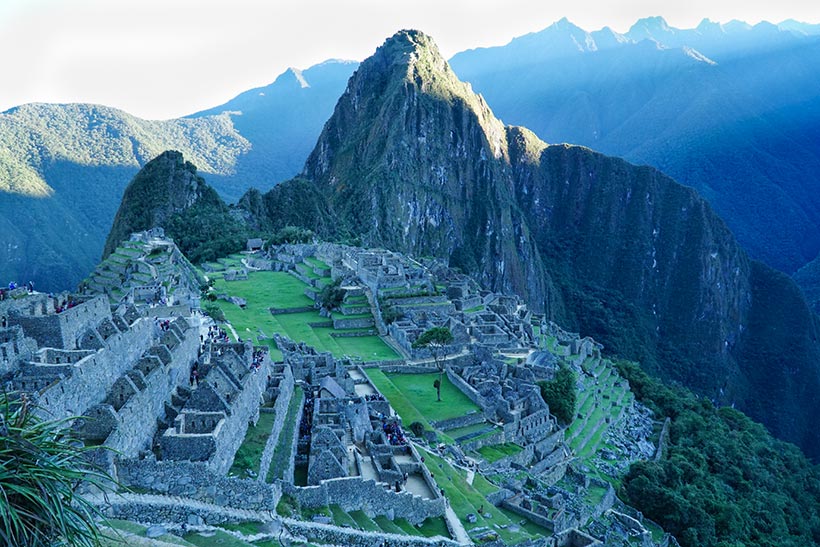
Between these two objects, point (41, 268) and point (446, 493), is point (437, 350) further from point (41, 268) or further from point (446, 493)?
point (41, 268)

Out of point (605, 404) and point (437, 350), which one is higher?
point (437, 350)

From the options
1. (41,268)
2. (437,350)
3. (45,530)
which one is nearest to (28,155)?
(41,268)

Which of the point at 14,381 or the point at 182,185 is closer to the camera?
the point at 14,381

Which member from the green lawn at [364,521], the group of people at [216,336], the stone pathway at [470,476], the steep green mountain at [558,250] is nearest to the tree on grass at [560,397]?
the stone pathway at [470,476]

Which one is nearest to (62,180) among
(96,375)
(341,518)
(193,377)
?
(193,377)

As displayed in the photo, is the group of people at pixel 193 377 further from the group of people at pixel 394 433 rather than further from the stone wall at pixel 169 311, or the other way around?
the stone wall at pixel 169 311

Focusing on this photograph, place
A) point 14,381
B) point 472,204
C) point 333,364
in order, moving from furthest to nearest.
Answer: point 472,204 → point 333,364 → point 14,381
